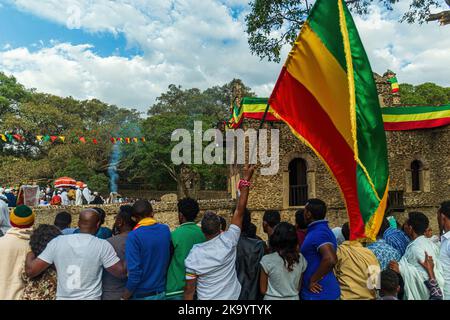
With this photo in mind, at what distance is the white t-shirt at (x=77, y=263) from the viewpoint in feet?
10.3

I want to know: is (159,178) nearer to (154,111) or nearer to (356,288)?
(154,111)

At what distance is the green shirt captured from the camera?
3449 millimetres

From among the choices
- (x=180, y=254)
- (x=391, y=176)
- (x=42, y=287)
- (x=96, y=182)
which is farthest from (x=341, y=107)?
(x=96, y=182)

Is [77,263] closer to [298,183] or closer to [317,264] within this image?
[317,264]

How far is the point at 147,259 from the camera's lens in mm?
3334

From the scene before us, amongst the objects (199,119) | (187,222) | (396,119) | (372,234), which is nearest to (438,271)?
(372,234)

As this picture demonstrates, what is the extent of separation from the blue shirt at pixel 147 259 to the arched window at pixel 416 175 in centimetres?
1586

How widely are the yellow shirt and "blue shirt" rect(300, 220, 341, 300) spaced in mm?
169

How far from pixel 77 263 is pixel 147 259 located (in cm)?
60

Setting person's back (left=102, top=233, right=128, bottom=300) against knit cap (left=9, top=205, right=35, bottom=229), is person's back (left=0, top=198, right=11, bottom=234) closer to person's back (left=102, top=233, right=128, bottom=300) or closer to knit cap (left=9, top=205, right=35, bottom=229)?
knit cap (left=9, top=205, right=35, bottom=229)

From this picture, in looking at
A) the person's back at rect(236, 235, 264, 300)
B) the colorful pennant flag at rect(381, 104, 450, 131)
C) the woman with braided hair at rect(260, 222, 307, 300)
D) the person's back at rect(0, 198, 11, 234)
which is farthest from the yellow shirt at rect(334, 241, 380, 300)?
the colorful pennant flag at rect(381, 104, 450, 131)

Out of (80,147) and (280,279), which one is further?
(80,147)

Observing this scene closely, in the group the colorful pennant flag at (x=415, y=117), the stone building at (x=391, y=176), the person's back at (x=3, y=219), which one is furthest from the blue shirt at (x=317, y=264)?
the colorful pennant flag at (x=415, y=117)

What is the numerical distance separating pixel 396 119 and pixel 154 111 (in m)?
28.3
